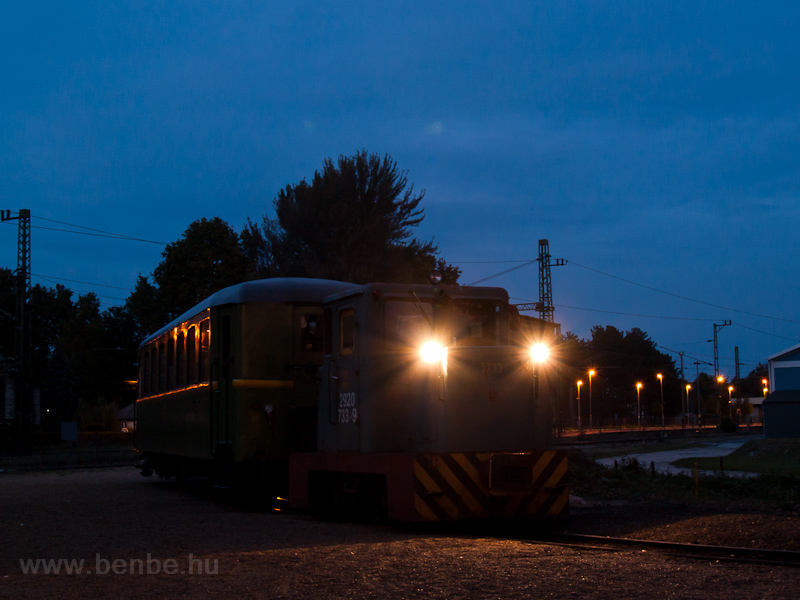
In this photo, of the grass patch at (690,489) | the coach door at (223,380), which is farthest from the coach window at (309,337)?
the grass patch at (690,489)

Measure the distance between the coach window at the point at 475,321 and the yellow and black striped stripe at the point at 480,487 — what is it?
1.47 metres

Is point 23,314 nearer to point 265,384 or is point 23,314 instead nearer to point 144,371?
point 144,371

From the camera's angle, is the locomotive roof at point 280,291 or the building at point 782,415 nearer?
the locomotive roof at point 280,291

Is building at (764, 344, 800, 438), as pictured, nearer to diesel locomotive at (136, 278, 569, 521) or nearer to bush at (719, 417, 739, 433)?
bush at (719, 417, 739, 433)

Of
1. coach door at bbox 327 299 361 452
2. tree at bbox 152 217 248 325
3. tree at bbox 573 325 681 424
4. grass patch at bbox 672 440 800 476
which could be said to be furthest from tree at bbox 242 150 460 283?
tree at bbox 573 325 681 424

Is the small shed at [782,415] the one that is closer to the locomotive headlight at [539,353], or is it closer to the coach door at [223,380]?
the locomotive headlight at [539,353]

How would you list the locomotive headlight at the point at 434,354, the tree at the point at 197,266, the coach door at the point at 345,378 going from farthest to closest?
the tree at the point at 197,266 < the coach door at the point at 345,378 < the locomotive headlight at the point at 434,354

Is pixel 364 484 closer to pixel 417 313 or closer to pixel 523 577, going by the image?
pixel 417 313

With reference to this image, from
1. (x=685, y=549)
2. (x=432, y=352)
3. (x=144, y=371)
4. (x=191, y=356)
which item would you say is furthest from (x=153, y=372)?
(x=685, y=549)

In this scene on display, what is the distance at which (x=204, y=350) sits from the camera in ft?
43.1

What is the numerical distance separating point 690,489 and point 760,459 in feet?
43.2

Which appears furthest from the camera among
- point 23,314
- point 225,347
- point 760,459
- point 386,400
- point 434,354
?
point 23,314

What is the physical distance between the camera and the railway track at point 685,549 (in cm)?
749

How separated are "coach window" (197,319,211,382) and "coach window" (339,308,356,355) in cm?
316
